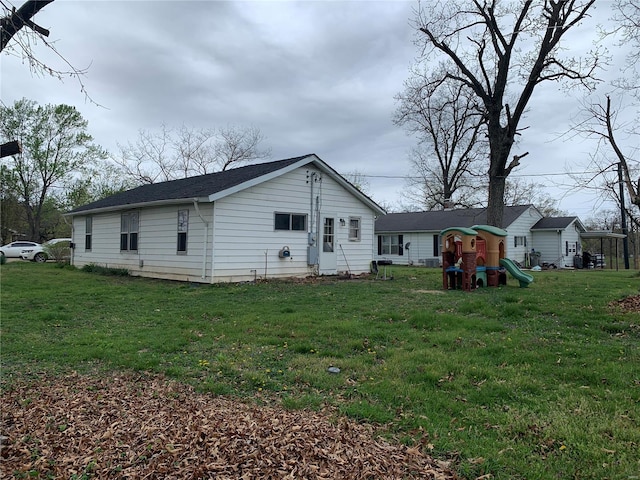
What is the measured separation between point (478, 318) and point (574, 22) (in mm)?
12866

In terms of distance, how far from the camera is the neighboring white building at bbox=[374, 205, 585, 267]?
26.0 m

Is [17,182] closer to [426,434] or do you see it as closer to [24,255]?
[24,255]

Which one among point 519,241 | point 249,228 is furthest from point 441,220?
point 249,228

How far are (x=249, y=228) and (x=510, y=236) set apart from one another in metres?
17.9

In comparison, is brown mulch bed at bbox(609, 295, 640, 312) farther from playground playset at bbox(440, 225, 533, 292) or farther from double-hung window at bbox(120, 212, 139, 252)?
double-hung window at bbox(120, 212, 139, 252)

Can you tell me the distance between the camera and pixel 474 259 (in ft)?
39.3

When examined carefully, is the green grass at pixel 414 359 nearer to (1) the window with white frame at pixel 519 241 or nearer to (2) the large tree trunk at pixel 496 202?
(2) the large tree trunk at pixel 496 202

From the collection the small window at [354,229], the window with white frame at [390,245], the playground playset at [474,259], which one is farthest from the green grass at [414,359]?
the window with white frame at [390,245]

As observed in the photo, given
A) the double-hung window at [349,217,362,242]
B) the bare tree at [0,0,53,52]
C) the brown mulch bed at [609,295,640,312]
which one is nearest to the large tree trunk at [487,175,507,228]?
the double-hung window at [349,217,362,242]

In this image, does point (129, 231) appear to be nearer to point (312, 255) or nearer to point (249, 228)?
point (249, 228)

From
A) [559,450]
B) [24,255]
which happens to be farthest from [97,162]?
[559,450]

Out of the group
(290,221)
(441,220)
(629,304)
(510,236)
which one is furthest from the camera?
(441,220)

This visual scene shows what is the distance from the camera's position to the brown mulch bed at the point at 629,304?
778 centimetres

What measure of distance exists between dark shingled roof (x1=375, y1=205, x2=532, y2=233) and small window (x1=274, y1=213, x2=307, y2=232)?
13.3 meters
